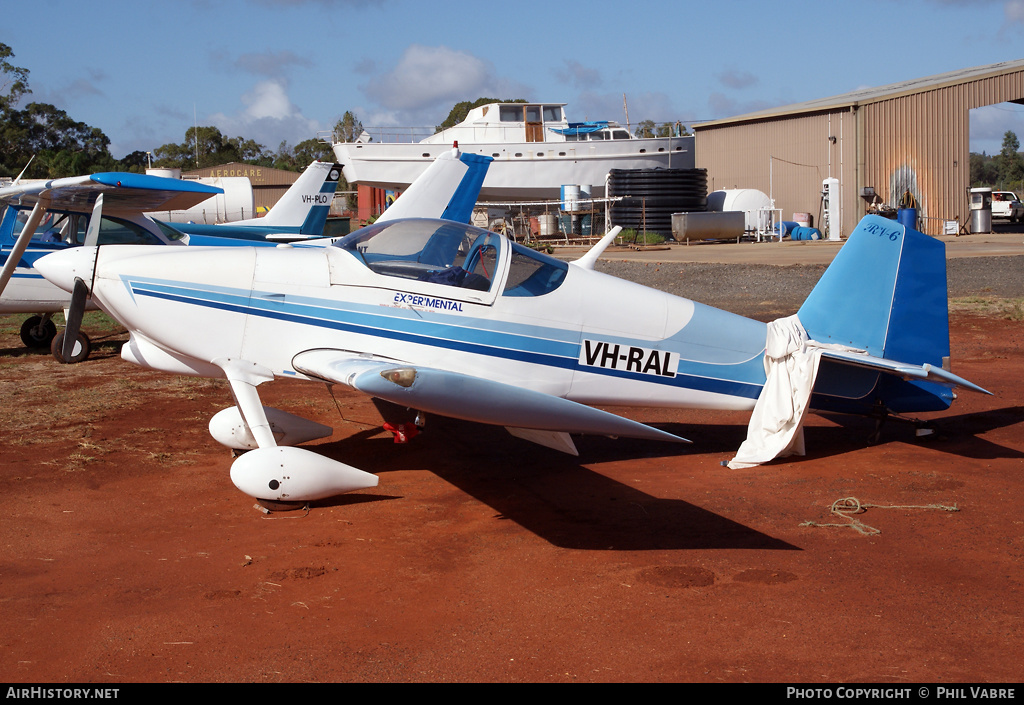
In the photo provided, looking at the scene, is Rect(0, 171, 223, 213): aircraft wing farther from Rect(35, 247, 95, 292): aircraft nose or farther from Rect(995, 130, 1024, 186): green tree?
Rect(995, 130, 1024, 186): green tree

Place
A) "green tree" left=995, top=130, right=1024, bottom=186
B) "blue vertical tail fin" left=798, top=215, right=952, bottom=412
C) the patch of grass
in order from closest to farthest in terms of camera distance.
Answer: "blue vertical tail fin" left=798, top=215, right=952, bottom=412
the patch of grass
"green tree" left=995, top=130, right=1024, bottom=186

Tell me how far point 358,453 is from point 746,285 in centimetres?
1248

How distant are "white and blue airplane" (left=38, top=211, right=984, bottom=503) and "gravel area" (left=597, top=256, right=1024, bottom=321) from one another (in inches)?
290

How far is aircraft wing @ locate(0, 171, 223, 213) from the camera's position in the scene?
752cm

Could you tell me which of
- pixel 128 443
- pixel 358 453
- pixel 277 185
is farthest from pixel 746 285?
pixel 277 185

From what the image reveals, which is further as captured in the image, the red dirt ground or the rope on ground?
the rope on ground

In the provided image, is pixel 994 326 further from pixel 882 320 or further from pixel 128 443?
pixel 128 443

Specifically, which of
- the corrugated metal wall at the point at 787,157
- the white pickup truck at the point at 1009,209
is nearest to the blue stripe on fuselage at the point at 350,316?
the corrugated metal wall at the point at 787,157

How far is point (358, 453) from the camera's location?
7.26m

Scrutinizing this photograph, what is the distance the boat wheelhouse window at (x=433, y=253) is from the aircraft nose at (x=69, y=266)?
6.09 feet

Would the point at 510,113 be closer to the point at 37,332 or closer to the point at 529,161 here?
the point at 529,161

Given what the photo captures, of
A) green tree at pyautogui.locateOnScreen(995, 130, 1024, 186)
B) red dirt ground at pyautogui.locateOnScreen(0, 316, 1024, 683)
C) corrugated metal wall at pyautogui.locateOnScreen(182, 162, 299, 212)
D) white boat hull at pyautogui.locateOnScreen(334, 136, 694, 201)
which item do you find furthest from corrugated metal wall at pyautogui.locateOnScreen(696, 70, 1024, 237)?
green tree at pyautogui.locateOnScreen(995, 130, 1024, 186)

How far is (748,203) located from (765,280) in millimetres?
14862

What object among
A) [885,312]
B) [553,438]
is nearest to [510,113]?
[885,312]
